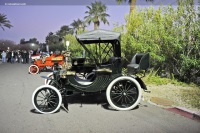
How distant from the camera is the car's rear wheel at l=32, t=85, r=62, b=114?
5838 mm

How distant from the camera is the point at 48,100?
5.93 meters

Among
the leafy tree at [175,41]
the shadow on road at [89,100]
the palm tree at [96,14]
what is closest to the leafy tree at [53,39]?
the palm tree at [96,14]

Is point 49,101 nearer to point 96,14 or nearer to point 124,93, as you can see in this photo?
point 124,93

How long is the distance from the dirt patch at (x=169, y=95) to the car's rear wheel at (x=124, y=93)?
4.16 ft

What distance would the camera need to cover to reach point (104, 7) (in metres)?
43.7

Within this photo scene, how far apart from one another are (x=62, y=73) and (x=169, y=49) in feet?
21.1

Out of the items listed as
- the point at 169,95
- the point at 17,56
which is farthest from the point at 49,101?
the point at 17,56

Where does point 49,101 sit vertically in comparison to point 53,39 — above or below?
below

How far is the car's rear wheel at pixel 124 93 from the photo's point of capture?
6.14 meters

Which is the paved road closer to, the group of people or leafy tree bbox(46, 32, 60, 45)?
the group of people

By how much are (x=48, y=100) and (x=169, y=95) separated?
4.00 metres

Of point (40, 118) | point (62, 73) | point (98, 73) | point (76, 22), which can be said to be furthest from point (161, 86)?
point (76, 22)

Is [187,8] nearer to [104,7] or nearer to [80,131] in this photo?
[80,131]

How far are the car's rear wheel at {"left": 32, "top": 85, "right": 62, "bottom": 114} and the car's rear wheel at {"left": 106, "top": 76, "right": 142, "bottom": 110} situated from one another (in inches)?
47.6
